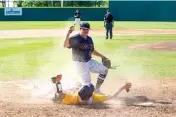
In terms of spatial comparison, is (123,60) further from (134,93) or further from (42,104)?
(42,104)

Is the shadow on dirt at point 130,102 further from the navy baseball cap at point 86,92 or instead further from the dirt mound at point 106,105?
the navy baseball cap at point 86,92

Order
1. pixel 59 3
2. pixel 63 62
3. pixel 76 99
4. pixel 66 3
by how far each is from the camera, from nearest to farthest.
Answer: pixel 76 99 → pixel 63 62 → pixel 66 3 → pixel 59 3

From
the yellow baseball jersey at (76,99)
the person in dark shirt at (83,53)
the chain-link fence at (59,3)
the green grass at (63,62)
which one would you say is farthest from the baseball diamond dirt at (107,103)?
the chain-link fence at (59,3)

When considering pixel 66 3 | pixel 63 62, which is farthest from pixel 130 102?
pixel 66 3

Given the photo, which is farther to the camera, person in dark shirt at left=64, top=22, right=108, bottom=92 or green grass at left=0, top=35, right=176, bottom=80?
green grass at left=0, top=35, right=176, bottom=80

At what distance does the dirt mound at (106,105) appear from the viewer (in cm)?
830

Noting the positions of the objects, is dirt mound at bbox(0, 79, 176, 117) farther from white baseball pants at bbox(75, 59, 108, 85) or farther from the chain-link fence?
the chain-link fence

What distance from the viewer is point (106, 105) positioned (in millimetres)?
9195

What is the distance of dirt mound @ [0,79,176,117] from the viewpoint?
830 cm

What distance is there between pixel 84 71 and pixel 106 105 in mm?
920

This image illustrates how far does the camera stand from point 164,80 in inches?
499

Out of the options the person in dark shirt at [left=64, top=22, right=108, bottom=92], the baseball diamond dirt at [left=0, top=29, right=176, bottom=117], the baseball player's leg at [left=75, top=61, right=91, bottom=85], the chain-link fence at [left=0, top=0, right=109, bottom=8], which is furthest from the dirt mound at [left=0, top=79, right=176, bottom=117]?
the chain-link fence at [left=0, top=0, right=109, bottom=8]

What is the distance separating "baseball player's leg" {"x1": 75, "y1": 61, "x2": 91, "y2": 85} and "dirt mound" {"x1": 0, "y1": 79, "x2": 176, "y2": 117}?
660 mm

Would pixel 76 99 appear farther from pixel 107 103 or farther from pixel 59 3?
pixel 59 3
